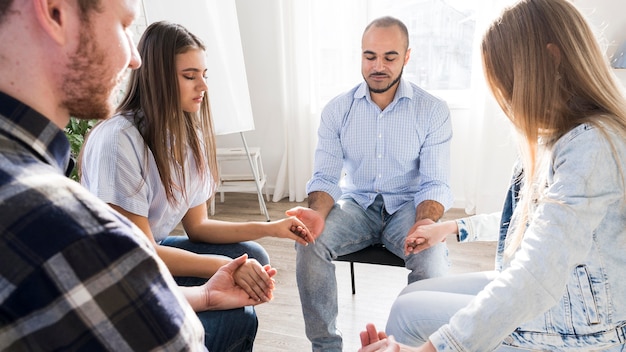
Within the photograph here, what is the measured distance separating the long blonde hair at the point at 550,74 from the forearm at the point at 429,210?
2.38 feet

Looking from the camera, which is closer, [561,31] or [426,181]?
[561,31]

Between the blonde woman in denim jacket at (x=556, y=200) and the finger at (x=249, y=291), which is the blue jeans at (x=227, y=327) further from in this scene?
the blonde woman in denim jacket at (x=556, y=200)

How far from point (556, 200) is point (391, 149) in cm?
111

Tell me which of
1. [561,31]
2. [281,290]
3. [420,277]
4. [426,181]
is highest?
[561,31]

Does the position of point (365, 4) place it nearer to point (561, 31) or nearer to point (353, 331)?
point (353, 331)

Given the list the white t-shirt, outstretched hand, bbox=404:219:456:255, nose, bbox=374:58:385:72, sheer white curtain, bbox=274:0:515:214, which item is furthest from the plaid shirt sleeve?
sheer white curtain, bbox=274:0:515:214

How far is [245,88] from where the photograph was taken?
2926mm

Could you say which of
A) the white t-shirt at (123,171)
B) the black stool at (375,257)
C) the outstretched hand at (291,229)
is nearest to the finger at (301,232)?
the outstretched hand at (291,229)

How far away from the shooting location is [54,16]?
54 centimetres

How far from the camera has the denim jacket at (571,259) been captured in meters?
0.77

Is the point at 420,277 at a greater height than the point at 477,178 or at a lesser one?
greater

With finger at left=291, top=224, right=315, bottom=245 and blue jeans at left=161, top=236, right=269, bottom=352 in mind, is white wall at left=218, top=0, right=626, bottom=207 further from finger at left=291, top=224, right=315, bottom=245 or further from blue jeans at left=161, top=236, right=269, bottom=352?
blue jeans at left=161, top=236, right=269, bottom=352

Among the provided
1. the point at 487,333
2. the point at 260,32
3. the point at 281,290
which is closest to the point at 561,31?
the point at 487,333

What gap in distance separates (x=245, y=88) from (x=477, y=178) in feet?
5.55
